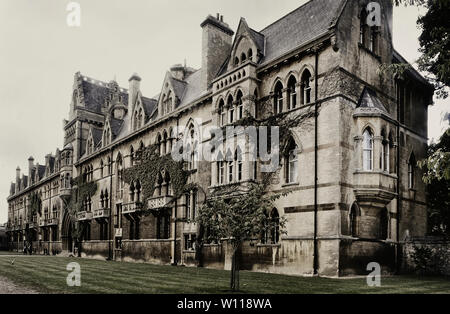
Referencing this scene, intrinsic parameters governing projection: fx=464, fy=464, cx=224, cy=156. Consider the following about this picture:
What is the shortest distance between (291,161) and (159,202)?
13.1 m

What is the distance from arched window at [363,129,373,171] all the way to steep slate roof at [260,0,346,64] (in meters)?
5.51

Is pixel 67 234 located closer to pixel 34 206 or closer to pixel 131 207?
pixel 34 206

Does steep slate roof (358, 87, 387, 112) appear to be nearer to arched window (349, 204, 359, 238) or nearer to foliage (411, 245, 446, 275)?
arched window (349, 204, 359, 238)

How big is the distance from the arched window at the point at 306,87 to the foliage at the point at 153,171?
10.8 metres

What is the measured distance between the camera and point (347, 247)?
21734 mm

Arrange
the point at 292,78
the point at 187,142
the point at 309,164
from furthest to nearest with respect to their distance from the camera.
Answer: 1. the point at 187,142
2. the point at 292,78
3. the point at 309,164

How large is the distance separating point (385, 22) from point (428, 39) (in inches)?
199

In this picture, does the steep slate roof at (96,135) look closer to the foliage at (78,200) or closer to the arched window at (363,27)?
the foliage at (78,200)

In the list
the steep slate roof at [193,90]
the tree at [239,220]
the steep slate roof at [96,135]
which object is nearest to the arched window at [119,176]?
the steep slate roof at [96,135]

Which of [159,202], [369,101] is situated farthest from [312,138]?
[159,202]

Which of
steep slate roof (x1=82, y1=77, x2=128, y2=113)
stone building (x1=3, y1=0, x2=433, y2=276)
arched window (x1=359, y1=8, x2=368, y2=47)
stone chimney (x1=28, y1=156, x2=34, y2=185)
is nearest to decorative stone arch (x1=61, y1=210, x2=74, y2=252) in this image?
steep slate roof (x1=82, y1=77, x2=128, y2=113)

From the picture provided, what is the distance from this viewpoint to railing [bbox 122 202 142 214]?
37.6m
